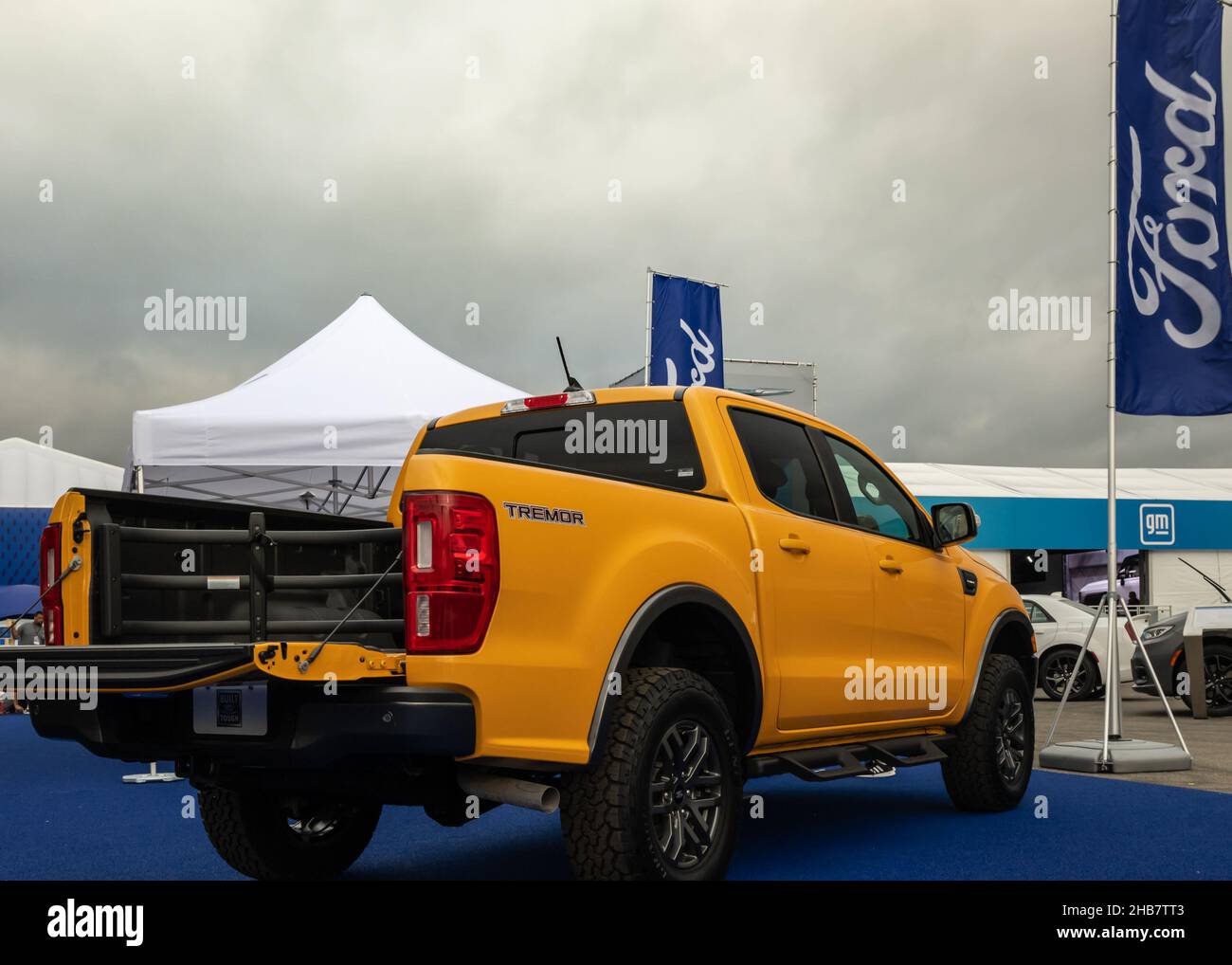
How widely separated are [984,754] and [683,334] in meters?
9.28

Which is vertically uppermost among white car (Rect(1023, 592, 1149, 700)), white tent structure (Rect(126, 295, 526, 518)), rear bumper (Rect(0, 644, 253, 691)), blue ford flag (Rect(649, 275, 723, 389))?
blue ford flag (Rect(649, 275, 723, 389))

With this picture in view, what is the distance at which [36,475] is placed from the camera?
110 feet

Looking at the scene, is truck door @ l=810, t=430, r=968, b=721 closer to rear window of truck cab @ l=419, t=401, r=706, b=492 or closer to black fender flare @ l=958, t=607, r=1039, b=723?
black fender flare @ l=958, t=607, r=1039, b=723

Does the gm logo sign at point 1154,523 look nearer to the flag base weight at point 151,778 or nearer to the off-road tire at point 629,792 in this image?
the off-road tire at point 629,792

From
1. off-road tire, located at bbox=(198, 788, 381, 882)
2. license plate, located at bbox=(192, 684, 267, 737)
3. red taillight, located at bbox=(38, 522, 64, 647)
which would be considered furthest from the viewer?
off-road tire, located at bbox=(198, 788, 381, 882)

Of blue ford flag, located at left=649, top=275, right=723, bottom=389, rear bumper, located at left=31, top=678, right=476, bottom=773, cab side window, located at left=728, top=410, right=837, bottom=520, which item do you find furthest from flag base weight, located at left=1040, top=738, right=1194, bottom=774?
blue ford flag, located at left=649, top=275, right=723, bottom=389

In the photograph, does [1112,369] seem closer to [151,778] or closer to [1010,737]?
[1010,737]

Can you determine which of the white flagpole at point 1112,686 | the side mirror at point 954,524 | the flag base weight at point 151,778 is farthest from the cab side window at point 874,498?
the flag base weight at point 151,778

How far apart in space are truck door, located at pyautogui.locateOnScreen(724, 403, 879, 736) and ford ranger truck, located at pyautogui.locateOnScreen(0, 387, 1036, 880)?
0.02m

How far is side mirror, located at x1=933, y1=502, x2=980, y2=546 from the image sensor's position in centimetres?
655

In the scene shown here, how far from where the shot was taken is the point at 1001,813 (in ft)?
22.4

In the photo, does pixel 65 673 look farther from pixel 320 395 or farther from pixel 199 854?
pixel 320 395
